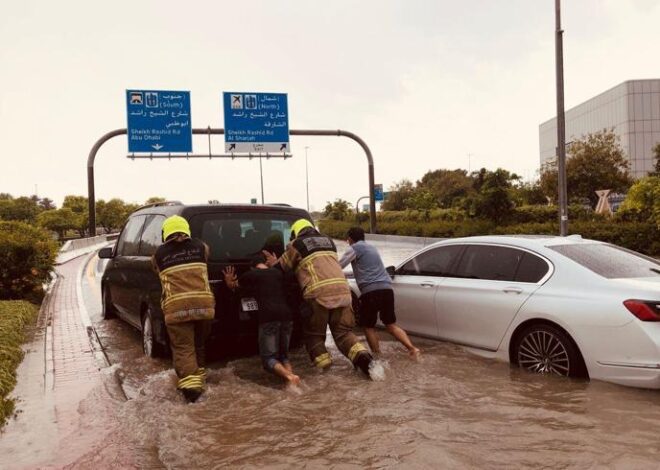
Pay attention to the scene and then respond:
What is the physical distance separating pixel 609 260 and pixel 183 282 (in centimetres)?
407

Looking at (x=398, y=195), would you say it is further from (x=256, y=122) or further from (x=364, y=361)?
(x=364, y=361)

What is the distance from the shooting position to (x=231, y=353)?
7082 millimetres

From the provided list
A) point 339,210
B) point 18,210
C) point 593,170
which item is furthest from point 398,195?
point 18,210

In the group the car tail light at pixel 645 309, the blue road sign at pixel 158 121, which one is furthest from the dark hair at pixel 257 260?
the blue road sign at pixel 158 121

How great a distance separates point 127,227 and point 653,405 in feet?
22.4

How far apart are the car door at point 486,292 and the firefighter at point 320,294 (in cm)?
122

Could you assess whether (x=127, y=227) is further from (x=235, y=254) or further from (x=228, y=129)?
(x=228, y=129)

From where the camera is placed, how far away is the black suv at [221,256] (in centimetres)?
608

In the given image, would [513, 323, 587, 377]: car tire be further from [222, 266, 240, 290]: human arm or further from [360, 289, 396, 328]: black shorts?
[222, 266, 240, 290]: human arm

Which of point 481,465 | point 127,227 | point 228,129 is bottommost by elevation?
point 481,465

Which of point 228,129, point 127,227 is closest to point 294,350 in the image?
point 127,227

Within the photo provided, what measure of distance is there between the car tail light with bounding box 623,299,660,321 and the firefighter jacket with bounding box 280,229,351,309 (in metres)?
2.56

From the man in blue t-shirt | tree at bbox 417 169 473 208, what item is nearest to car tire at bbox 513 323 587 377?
the man in blue t-shirt

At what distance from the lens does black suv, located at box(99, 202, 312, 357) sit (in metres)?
6.08
